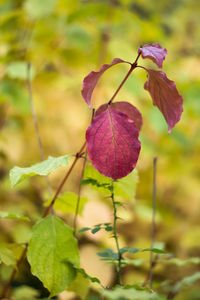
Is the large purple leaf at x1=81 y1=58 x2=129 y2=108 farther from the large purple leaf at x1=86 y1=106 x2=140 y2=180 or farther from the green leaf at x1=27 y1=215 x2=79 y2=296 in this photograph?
the green leaf at x1=27 y1=215 x2=79 y2=296

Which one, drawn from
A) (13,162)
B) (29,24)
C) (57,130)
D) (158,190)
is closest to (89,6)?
(29,24)

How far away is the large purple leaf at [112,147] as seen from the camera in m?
0.42

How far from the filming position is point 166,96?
46cm

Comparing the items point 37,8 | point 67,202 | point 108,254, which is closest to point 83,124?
point 37,8

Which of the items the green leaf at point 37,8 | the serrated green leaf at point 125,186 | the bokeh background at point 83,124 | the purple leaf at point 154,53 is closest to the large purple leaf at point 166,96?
the purple leaf at point 154,53

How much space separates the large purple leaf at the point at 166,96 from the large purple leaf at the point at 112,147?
0.06 m

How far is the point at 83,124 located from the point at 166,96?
1142 millimetres

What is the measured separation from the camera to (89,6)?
1329 mm

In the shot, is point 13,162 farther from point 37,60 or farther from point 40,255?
point 40,255

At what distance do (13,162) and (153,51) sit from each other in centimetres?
106

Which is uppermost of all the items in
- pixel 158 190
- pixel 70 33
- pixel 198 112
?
pixel 70 33

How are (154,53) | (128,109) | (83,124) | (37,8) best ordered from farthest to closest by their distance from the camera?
1. (83,124)
2. (37,8)
3. (128,109)
4. (154,53)

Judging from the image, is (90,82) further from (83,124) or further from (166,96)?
(83,124)

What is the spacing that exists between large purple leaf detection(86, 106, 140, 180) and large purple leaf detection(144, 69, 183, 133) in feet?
0.21
